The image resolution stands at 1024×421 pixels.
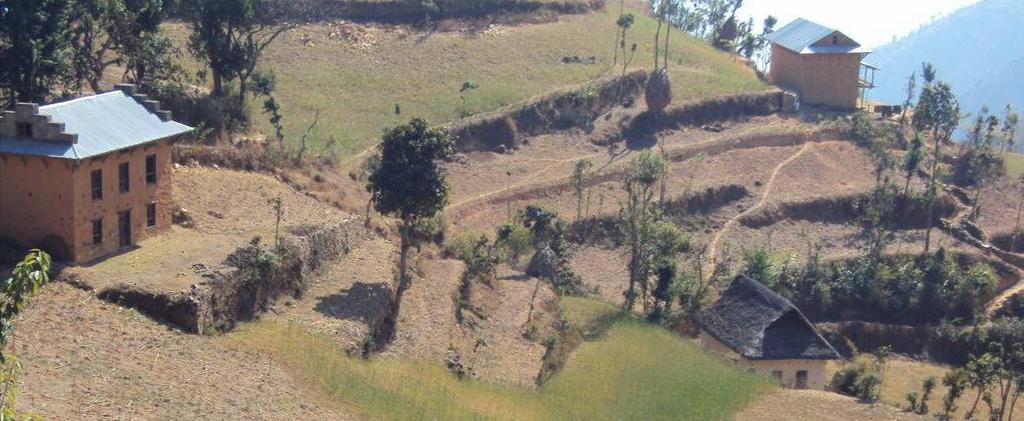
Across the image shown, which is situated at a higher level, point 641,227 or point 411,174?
point 411,174

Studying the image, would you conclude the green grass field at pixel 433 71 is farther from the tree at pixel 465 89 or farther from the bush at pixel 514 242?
the bush at pixel 514 242

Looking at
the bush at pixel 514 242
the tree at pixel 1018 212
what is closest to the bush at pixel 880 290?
the tree at pixel 1018 212

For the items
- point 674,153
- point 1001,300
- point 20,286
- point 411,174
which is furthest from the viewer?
point 674,153

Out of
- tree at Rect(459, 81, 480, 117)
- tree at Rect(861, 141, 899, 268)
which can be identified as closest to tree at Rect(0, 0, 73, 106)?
tree at Rect(459, 81, 480, 117)

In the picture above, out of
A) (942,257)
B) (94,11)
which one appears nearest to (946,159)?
(942,257)

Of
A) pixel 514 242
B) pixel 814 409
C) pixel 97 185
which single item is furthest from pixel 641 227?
pixel 97 185

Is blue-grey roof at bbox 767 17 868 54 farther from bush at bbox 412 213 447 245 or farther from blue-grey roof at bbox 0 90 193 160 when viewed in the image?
blue-grey roof at bbox 0 90 193 160

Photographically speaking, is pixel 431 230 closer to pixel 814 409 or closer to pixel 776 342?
pixel 776 342
